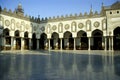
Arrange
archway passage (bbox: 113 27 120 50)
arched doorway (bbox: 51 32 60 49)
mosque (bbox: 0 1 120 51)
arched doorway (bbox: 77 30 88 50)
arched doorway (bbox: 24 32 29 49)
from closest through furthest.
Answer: mosque (bbox: 0 1 120 51)
archway passage (bbox: 113 27 120 50)
arched doorway (bbox: 77 30 88 50)
arched doorway (bbox: 24 32 29 49)
arched doorway (bbox: 51 32 60 49)

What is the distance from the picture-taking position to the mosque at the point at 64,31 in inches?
1300

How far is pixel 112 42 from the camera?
32.4 m

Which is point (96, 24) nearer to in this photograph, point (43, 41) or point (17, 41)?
point (43, 41)

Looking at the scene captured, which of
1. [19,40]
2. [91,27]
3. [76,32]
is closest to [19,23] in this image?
[19,40]

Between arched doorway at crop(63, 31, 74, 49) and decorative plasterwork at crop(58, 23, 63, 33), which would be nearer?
decorative plasterwork at crop(58, 23, 63, 33)

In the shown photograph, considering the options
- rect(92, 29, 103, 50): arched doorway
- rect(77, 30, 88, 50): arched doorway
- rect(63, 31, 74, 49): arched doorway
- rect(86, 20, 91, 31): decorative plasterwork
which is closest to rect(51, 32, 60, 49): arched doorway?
rect(63, 31, 74, 49): arched doorway

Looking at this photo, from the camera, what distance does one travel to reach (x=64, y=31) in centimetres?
3869

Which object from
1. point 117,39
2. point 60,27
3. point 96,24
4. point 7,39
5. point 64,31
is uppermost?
point 96,24

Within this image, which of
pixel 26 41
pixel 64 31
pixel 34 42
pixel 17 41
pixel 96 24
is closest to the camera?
pixel 96 24

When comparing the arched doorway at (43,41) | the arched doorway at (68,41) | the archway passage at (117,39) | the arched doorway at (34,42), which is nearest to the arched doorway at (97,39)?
the archway passage at (117,39)

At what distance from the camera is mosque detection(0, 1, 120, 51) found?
33.0 metres

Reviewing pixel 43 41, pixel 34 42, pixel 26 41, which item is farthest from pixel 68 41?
pixel 26 41

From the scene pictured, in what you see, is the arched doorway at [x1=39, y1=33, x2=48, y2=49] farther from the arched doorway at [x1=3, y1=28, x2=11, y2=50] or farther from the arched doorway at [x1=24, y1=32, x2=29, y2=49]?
the arched doorway at [x1=3, y1=28, x2=11, y2=50]

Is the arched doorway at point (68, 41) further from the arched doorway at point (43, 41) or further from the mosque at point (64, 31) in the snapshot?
the arched doorway at point (43, 41)
